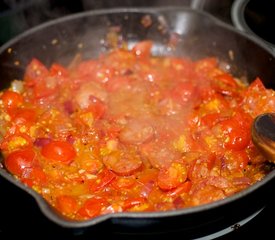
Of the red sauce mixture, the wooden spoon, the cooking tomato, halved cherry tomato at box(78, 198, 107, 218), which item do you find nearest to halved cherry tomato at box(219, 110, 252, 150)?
the red sauce mixture

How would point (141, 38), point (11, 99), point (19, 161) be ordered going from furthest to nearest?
point (141, 38), point (11, 99), point (19, 161)

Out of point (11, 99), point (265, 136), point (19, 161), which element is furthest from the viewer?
point (11, 99)


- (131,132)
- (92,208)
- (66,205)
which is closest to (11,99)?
(131,132)

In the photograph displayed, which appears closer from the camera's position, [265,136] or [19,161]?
[265,136]

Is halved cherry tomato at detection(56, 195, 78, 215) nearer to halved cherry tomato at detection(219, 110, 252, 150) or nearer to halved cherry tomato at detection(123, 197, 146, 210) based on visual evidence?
halved cherry tomato at detection(123, 197, 146, 210)

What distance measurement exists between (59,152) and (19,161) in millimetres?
253

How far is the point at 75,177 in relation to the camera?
265 cm

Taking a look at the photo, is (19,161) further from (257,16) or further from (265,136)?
(257,16)

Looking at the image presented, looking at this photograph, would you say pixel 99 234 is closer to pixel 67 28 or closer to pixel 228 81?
pixel 228 81

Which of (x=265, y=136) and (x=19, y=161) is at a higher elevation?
(x=265, y=136)

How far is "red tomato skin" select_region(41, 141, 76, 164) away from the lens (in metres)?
2.74

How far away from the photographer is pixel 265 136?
92.2 inches

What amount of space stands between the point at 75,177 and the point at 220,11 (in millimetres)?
2476

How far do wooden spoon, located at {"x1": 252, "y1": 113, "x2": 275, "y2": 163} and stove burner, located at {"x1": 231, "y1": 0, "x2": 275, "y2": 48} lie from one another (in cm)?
100
